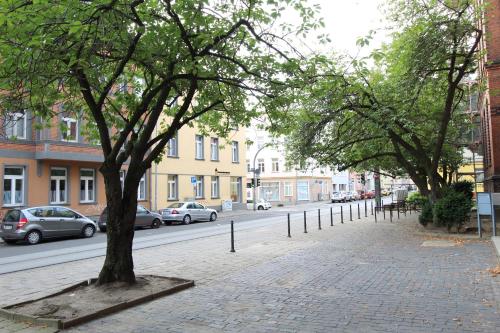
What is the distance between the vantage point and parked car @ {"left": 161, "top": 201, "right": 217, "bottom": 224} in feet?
89.3

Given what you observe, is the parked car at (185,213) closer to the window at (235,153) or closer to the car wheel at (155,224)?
the car wheel at (155,224)

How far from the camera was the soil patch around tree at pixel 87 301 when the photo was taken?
609 cm

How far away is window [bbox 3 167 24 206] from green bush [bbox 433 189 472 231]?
2059cm

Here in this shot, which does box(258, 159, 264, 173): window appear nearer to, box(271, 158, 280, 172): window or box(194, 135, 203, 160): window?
box(271, 158, 280, 172): window

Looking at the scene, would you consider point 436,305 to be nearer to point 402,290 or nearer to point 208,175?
point 402,290

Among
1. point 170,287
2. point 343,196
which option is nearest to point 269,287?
point 170,287

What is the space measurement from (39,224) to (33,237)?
539mm

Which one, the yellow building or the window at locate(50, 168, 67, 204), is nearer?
the window at locate(50, 168, 67, 204)

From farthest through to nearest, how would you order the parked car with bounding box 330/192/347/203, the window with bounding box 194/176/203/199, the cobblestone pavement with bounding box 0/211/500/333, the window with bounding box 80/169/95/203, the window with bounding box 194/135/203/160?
the parked car with bounding box 330/192/347/203 → the window with bounding box 194/135/203/160 → the window with bounding box 194/176/203/199 → the window with bounding box 80/169/95/203 → the cobblestone pavement with bounding box 0/211/500/333

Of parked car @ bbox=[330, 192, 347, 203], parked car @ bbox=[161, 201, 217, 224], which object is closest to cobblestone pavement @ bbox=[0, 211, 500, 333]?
parked car @ bbox=[161, 201, 217, 224]

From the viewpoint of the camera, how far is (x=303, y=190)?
64.9 metres

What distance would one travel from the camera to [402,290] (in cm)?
757

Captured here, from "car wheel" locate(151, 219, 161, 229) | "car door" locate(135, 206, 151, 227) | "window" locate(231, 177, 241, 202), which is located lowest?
"car wheel" locate(151, 219, 161, 229)

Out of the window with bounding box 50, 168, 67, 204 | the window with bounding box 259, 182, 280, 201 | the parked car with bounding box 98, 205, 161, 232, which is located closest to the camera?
the parked car with bounding box 98, 205, 161, 232
